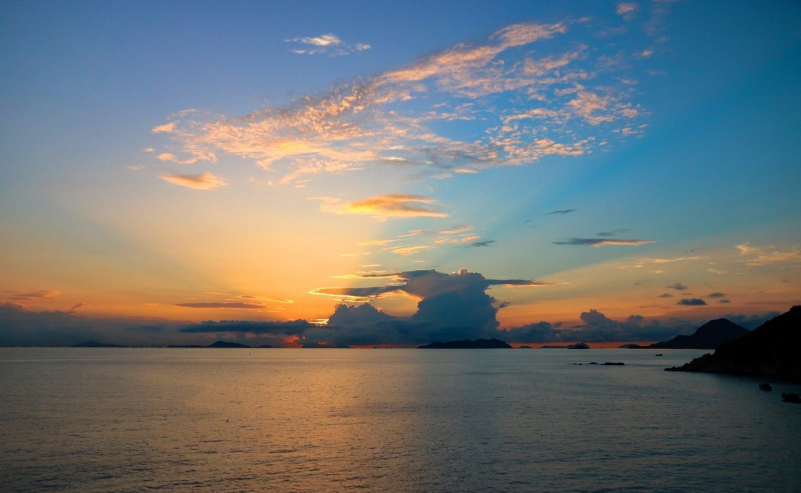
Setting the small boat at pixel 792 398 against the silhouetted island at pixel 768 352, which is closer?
the small boat at pixel 792 398

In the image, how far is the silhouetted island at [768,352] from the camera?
121188 millimetres

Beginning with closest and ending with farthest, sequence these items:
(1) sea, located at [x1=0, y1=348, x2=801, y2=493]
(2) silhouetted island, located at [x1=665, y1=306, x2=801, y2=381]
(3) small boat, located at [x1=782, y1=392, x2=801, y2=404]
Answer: (1) sea, located at [x1=0, y1=348, x2=801, y2=493], (3) small boat, located at [x1=782, y1=392, x2=801, y2=404], (2) silhouetted island, located at [x1=665, y1=306, x2=801, y2=381]

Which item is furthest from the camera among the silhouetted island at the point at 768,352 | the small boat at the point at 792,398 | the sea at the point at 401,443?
the silhouetted island at the point at 768,352

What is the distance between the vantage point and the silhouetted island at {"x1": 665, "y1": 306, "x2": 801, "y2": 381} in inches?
4771

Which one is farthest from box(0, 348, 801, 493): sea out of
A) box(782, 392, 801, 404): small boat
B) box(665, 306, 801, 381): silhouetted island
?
box(665, 306, 801, 381): silhouetted island

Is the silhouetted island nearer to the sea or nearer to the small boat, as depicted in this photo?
Answer: the sea

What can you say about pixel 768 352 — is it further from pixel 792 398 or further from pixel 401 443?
pixel 401 443

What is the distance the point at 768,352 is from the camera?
129000 mm

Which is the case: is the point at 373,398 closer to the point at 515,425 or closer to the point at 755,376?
the point at 515,425

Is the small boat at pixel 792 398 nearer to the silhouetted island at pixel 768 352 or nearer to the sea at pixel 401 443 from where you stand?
the sea at pixel 401 443

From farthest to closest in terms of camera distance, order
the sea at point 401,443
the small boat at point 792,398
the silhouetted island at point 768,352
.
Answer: the silhouetted island at point 768,352, the small boat at point 792,398, the sea at point 401,443

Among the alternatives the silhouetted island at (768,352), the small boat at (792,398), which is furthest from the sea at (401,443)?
the silhouetted island at (768,352)

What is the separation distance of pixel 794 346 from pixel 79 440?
479ft

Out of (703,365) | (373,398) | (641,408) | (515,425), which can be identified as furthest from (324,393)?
(703,365)
